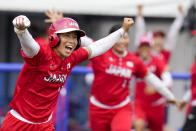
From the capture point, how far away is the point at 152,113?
7402 millimetres

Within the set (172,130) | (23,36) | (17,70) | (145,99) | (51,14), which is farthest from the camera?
(172,130)

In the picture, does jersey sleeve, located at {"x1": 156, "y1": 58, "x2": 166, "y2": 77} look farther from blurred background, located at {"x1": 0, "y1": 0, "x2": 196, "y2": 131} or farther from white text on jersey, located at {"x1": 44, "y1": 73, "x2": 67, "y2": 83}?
white text on jersey, located at {"x1": 44, "y1": 73, "x2": 67, "y2": 83}

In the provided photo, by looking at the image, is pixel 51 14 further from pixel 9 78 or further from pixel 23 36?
pixel 9 78

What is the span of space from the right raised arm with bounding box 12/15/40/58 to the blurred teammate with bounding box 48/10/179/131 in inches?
69.7

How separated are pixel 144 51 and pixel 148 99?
0.88 m

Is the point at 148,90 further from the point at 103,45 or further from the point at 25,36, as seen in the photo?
the point at 25,36

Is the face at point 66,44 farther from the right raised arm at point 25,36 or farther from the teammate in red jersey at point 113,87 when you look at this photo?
the teammate in red jersey at point 113,87

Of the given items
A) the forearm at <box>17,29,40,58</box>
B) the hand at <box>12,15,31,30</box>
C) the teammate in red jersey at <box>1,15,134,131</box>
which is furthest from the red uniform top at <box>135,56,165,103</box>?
the hand at <box>12,15,31,30</box>

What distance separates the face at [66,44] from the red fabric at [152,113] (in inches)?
129

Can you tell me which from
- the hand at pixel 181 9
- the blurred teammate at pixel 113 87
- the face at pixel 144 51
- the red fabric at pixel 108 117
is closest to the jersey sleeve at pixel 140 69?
the blurred teammate at pixel 113 87

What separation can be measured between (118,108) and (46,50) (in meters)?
1.91

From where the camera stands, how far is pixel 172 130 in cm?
793

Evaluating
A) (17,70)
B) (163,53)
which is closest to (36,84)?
(17,70)

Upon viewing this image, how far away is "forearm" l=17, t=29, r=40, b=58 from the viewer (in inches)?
149
